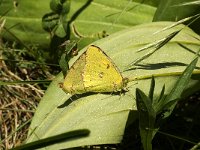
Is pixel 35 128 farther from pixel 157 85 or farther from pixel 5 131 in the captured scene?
→ pixel 5 131

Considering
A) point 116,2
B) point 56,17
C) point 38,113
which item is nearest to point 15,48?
point 56,17

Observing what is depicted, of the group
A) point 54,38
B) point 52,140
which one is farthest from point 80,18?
point 52,140

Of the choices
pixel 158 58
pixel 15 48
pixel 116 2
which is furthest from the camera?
pixel 15 48

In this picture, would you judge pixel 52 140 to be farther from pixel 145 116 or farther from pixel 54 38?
pixel 54 38

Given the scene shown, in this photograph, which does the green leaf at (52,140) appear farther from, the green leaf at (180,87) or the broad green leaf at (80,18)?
the broad green leaf at (80,18)

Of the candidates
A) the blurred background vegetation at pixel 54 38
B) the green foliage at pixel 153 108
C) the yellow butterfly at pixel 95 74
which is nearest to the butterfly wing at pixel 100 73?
the yellow butterfly at pixel 95 74

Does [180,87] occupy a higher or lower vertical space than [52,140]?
higher
